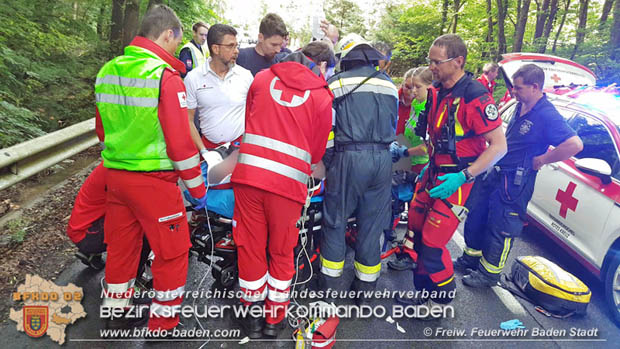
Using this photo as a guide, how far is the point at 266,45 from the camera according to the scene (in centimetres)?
398

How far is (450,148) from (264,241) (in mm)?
1660

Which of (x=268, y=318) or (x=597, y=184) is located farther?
(x=597, y=184)

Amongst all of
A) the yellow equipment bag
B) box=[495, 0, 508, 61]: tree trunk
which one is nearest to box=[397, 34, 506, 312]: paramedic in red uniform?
the yellow equipment bag

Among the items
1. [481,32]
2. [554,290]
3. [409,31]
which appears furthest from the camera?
[409,31]

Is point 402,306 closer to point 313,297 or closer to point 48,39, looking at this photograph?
point 313,297

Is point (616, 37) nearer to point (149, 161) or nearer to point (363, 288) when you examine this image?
point (363, 288)

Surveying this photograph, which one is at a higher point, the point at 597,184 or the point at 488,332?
the point at 597,184

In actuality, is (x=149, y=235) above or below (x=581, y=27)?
below

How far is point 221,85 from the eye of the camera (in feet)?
10.6

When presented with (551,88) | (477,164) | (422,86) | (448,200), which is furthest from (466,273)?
(551,88)

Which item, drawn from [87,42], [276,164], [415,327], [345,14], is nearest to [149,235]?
[276,164]

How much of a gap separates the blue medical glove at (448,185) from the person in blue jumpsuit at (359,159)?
395mm

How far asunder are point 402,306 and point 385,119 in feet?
5.35

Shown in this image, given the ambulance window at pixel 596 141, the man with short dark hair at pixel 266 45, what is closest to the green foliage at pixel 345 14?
the man with short dark hair at pixel 266 45
